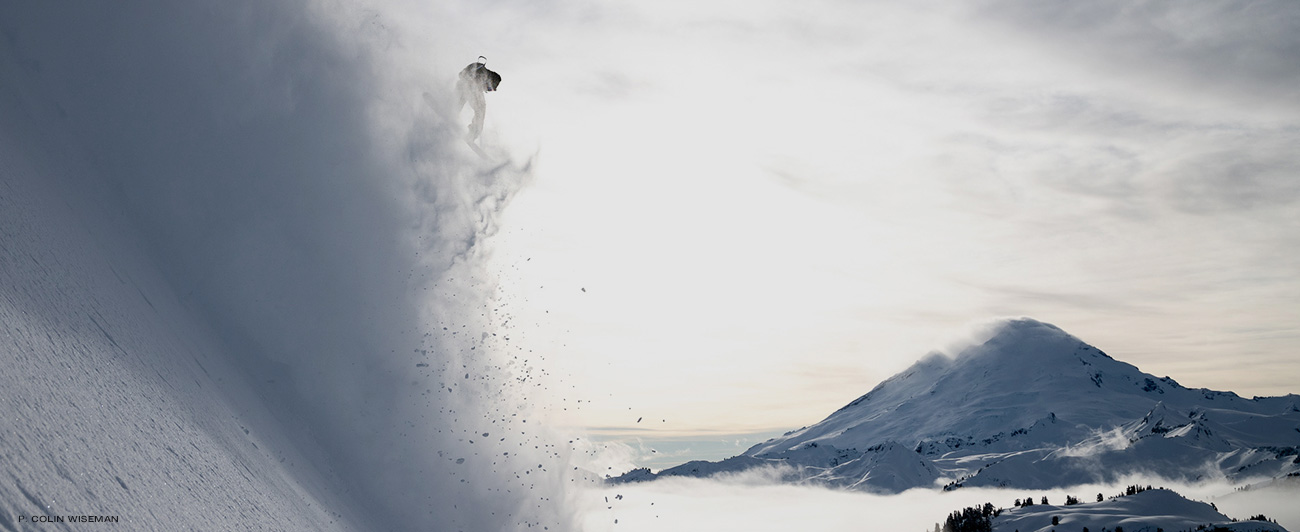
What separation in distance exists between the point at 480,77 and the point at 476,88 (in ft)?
1.94

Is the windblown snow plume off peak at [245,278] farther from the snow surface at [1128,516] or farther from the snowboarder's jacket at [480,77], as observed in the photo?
the snow surface at [1128,516]

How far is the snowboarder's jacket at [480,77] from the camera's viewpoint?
1336 inches

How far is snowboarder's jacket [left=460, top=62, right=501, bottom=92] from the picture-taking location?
111 feet

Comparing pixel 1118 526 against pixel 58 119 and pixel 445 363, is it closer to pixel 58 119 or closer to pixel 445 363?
pixel 445 363

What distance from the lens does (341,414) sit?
Result: 27.6 meters

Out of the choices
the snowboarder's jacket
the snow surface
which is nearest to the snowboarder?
the snowboarder's jacket

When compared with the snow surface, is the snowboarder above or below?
above

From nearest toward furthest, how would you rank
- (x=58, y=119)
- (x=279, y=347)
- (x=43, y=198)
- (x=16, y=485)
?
1. (x=16, y=485)
2. (x=43, y=198)
3. (x=58, y=119)
4. (x=279, y=347)

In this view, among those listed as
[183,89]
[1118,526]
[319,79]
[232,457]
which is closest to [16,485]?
[232,457]

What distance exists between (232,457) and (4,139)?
34.0 feet

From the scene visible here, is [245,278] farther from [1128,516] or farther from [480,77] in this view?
[1128,516]

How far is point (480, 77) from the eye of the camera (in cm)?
3406

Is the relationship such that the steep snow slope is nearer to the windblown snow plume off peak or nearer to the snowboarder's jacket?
the windblown snow plume off peak

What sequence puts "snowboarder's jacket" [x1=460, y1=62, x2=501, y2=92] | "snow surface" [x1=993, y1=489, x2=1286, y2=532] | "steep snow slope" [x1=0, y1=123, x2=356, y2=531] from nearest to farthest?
"steep snow slope" [x1=0, y1=123, x2=356, y2=531] < "snowboarder's jacket" [x1=460, y1=62, x2=501, y2=92] < "snow surface" [x1=993, y1=489, x2=1286, y2=532]
